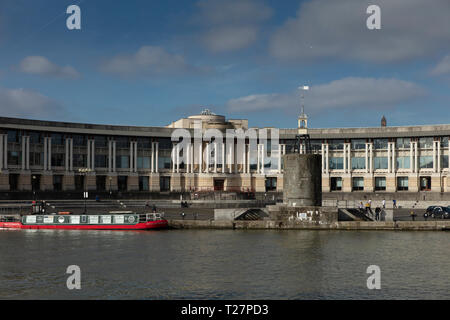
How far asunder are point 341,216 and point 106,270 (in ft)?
99.0

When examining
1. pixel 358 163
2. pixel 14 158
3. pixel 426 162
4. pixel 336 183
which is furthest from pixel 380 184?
pixel 14 158

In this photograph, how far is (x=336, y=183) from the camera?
352ft

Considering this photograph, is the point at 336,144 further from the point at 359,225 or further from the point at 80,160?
the point at 359,225

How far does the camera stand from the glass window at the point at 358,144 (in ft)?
348

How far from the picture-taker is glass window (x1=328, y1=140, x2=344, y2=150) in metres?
107

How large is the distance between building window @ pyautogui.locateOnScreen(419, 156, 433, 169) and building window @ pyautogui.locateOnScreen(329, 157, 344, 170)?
47.8 ft

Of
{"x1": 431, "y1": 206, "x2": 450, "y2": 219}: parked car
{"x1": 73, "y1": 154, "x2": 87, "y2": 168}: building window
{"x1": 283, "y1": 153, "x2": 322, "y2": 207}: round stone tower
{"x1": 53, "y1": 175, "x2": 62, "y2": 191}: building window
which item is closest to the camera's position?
{"x1": 283, "y1": 153, "x2": 322, "y2": 207}: round stone tower

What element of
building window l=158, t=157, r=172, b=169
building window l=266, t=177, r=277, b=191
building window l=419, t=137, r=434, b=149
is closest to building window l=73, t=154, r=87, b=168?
building window l=158, t=157, r=172, b=169

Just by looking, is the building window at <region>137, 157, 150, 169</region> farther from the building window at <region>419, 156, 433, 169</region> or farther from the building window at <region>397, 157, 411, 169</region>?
the building window at <region>419, 156, 433, 169</region>

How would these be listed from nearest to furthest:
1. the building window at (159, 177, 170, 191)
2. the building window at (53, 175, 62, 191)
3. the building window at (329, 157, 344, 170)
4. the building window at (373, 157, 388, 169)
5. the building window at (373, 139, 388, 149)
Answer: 1. the building window at (53, 175, 62, 191)
2. the building window at (159, 177, 170, 191)
3. the building window at (373, 157, 388, 169)
4. the building window at (373, 139, 388, 149)
5. the building window at (329, 157, 344, 170)

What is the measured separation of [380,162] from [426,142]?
915cm

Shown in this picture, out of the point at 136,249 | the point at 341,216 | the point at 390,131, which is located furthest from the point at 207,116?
the point at 136,249

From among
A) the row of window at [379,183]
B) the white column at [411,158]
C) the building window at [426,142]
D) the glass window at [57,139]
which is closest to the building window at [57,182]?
the glass window at [57,139]
